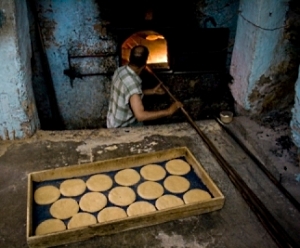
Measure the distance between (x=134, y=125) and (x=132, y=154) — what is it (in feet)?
3.00

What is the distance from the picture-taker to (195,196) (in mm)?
3119

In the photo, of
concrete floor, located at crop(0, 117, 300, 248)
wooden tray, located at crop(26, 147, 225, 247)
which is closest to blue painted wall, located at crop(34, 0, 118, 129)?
concrete floor, located at crop(0, 117, 300, 248)

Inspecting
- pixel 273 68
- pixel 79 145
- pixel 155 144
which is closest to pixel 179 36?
pixel 273 68

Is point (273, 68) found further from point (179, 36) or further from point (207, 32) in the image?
point (179, 36)

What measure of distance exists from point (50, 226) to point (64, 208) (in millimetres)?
232

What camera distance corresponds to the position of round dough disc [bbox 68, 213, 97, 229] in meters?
2.81

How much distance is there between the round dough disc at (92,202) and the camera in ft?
9.78

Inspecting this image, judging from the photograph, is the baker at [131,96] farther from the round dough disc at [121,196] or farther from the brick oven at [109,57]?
the round dough disc at [121,196]

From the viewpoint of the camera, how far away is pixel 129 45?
6035 mm

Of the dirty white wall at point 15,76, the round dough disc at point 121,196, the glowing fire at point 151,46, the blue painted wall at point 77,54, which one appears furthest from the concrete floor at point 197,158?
the glowing fire at point 151,46

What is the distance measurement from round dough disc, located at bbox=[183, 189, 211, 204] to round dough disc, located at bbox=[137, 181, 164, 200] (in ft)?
0.81

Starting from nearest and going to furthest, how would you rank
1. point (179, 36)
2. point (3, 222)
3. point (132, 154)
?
point (3, 222), point (132, 154), point (179, 36)

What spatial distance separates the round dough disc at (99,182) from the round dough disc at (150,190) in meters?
0.31

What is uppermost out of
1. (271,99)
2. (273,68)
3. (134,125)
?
(273,68)
